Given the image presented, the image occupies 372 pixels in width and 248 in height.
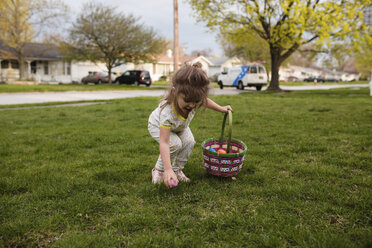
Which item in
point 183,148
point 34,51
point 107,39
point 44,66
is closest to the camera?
point 183,148

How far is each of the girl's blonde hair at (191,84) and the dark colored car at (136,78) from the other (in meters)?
23.7

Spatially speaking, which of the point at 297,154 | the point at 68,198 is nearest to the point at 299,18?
the point at 297,154

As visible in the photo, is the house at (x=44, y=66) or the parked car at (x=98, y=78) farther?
the parked car at (x=98, y=78)

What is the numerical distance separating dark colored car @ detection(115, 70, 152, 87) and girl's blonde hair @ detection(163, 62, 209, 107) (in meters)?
23.7

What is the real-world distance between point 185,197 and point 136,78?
964 inches

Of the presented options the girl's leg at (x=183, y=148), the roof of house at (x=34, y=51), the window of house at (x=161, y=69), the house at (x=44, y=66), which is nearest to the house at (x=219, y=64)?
the window of house at (x=161, y=69)

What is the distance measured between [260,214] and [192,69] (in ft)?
4.30

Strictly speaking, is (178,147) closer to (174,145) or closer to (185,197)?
(174,145)

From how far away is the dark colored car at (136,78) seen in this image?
2572 centimetres

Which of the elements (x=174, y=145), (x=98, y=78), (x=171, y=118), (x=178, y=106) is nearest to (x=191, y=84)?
(x=178, y=106)

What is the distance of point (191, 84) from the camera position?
2.34m

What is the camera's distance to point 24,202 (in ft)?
7.95

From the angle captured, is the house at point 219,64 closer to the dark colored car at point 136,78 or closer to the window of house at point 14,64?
the dark colored car at point 136,78

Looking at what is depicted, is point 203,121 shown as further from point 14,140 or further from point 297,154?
point 14,140
